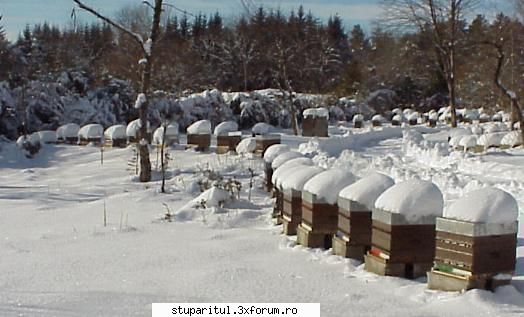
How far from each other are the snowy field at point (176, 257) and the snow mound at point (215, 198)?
0.57 ft

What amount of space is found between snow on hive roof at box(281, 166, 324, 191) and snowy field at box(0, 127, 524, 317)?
2.33 ft

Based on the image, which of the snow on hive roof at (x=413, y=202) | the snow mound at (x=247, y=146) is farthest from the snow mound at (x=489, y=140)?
the snow on hive roof at (x=413, y=202)

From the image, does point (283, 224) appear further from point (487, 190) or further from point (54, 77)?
point (54, 77)

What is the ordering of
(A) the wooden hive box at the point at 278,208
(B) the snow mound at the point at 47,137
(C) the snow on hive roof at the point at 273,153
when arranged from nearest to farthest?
(A) the wooden hive box at the point at 278,208, (C) the snow on hive roof at the point at 273,153, (B) the snow mound at the point at 47,137

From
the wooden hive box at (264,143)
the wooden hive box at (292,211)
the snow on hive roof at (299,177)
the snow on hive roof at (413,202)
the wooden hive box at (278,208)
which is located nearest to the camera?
the snow on hive roof at (413,202)

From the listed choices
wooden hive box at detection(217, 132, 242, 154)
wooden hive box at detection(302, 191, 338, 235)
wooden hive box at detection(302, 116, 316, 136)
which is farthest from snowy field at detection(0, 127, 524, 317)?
wooden hive box at detection(302, 116, 316, 136)

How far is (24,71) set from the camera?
2914 centimetres

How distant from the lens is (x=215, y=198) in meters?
11.1

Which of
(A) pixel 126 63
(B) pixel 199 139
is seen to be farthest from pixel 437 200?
(A) pixel 126 63

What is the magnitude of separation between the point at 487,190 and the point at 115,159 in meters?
14.3

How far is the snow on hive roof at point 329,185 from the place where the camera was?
781cm

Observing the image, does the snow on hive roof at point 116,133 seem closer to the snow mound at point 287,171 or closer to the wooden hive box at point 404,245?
the snow mound at point 287,171

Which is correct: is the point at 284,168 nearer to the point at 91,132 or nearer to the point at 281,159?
the point at 281,159

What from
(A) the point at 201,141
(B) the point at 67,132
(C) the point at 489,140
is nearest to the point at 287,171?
(A) the point at 201,141
